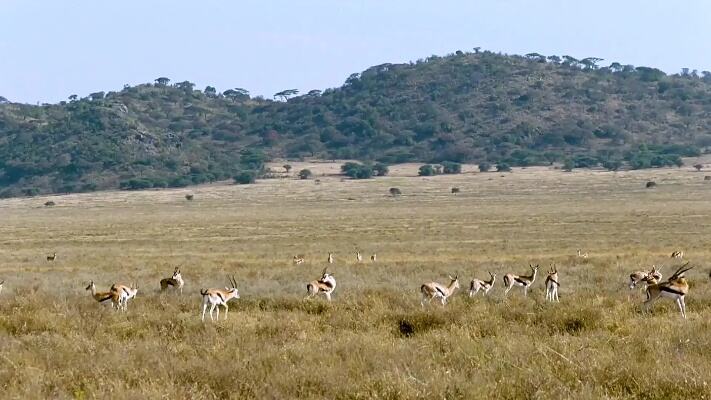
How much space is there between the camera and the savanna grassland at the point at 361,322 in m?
9.12

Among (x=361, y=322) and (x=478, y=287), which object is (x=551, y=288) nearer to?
(x=478, y=287)

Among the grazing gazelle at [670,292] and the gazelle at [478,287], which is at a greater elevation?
the grazing gazelle at [670,292]

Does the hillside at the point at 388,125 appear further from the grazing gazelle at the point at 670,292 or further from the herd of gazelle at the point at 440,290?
the grazing gazelle at the point at 670,292

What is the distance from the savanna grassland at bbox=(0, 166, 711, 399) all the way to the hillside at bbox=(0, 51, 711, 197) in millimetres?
67214

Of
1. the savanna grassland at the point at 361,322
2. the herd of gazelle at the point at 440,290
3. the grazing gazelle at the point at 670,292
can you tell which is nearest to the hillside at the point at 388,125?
the savanna grassland at the point at 361,322

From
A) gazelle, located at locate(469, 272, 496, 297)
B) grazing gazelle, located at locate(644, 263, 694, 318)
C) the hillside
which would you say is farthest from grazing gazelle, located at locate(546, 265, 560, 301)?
the hillside

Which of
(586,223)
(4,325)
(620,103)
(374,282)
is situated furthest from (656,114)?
(4,325)

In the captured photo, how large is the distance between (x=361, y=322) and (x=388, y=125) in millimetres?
128193

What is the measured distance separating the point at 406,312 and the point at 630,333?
3.52 metres

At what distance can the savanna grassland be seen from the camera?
9.12 meters

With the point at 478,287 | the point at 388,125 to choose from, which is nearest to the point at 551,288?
the point at 478,287

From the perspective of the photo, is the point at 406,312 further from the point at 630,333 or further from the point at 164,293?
the point at 164,293

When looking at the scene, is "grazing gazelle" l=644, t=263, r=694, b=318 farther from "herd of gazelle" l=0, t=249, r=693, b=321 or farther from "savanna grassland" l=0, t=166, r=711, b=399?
"savanna grassland" l=0, t=166, r=711, b=399

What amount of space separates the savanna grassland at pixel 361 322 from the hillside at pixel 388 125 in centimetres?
6721
